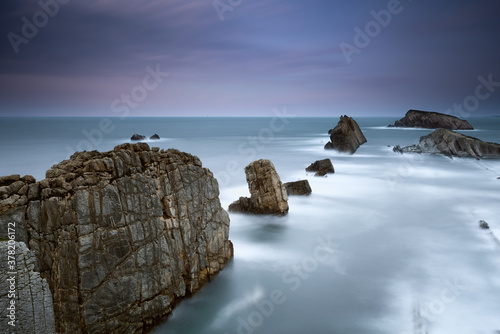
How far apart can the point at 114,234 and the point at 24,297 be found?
2278mm

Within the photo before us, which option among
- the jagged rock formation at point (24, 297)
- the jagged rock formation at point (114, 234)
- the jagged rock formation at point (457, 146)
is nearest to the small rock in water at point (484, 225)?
the jagged rock formation at point (114, 234)

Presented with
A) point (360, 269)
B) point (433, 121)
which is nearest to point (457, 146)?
point (360, 269)

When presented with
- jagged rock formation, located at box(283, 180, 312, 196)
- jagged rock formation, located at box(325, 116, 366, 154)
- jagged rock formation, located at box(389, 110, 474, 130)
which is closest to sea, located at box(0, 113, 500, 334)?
jagged rock formation, located at box(283, 180, 312, 196)

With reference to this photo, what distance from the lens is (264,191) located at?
65.6 ft

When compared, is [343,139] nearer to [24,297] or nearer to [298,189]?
[298,189]

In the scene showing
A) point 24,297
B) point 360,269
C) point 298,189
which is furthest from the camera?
point 298,189

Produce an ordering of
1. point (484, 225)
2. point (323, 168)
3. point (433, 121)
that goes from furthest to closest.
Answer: point (433, 121) < point (323, 168) < point (484, 225)

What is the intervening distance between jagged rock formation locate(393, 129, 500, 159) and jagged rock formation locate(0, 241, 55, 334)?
50.2 metres

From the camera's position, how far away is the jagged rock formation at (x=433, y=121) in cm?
10338

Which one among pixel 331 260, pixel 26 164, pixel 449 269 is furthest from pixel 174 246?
pixel 26 164

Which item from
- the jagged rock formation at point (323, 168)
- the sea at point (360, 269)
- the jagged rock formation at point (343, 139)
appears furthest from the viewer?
the jagged rock formation at point (343, 139)

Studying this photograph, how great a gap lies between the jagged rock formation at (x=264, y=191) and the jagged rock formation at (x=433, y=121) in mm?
103691

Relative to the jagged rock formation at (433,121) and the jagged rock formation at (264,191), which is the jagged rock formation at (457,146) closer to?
the jagged rock formation at (264,191)

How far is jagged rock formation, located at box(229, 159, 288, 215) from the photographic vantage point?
19.3 meters
